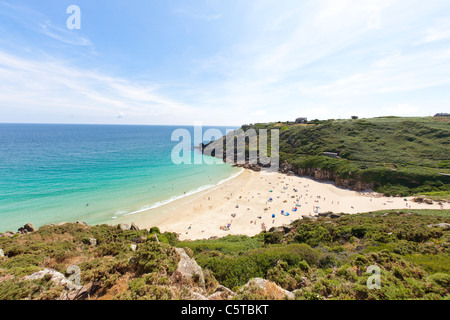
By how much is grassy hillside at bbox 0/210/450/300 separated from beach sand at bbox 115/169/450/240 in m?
13.3

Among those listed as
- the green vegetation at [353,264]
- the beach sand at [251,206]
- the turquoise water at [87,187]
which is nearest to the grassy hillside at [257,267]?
the green vegetation at [353,264]

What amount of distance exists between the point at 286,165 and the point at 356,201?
28.2 meters

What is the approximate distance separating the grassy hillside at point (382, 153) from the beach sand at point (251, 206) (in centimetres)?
618

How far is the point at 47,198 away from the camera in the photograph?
34.7 metres

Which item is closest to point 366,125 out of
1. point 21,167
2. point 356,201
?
point 356,201

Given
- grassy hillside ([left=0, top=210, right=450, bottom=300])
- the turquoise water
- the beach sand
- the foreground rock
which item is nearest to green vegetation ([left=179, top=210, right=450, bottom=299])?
grassy hillside ([left=0, top=210, right=450, bottom=300])

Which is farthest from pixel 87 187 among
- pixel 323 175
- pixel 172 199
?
pixel 323 175

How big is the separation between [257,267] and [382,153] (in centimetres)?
6426

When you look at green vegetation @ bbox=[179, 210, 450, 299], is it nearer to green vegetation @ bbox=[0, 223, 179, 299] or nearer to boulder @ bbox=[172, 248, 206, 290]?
boulder @ bbox=[172, 248, 206, 290]

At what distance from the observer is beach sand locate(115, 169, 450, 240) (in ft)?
95.8

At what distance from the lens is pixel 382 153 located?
174ft

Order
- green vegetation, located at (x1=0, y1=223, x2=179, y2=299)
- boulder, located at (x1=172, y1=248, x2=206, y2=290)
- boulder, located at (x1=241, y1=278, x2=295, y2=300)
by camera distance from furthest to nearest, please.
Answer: boulder, located at (x1=172, y1=248, x2=206, y2=290) → green vegetation, located at (x1=0, y1=223, x2=179, y2=299) → boulder, located at (x1=241, y1=278, x2=295, y2=300)

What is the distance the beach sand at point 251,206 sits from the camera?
2919cm
